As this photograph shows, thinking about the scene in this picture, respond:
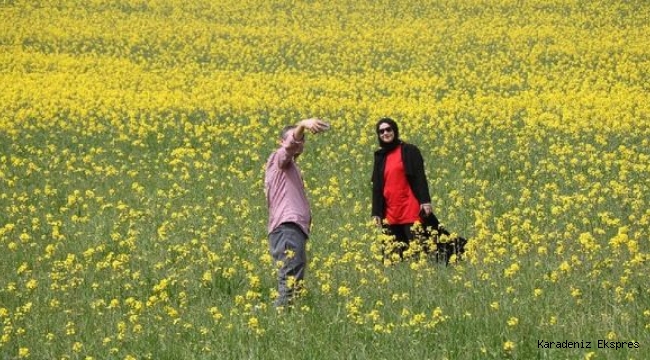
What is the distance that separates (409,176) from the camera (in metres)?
9.10

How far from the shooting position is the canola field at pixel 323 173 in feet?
21.7

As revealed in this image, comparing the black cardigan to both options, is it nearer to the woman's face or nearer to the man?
the woman's face

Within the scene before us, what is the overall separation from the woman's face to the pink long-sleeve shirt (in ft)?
4.81

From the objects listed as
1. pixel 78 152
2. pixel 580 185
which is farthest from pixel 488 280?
pixel 78 152

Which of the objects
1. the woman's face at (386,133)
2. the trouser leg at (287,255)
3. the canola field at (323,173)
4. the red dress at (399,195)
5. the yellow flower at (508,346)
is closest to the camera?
the yellow flower at (508,346)

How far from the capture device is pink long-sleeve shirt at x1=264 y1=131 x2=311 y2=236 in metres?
7.48

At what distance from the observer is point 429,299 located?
7125mm

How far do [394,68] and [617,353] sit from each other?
19254mm

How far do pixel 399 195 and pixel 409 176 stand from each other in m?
0.20

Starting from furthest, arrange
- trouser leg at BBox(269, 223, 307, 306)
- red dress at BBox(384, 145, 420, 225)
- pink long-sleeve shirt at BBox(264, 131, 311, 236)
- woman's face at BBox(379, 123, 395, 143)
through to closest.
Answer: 1. red dress at BBox(384, 145, 420, 225)
2. woman's face at BBox(379, 123, 395, 143)
3. pink long-sleeve shirt at BBox(264, 131, 311, 236)
4. trouser leg at BBox(269, 223, 307, 306)

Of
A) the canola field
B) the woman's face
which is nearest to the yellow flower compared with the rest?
the canola field

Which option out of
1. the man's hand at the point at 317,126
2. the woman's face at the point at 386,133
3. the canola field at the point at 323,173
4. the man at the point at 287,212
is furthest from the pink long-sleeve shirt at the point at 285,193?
the woman's face at the point at 386,133

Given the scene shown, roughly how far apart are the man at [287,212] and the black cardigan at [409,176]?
1.62m

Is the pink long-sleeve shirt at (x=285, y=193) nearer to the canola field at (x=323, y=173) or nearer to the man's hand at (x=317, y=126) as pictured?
the canola field at (x=323, y=173)
